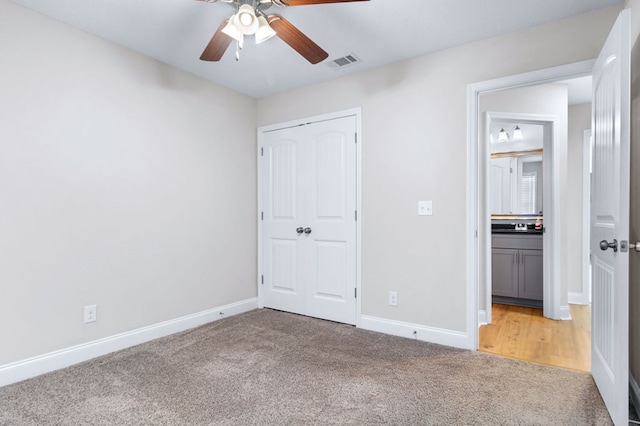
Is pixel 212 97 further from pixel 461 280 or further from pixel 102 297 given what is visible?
pixel 461 280

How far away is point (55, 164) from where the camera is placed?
95.3 inches

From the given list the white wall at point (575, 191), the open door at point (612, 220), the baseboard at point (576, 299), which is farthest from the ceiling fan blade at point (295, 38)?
the baseboard at point (576, 299)

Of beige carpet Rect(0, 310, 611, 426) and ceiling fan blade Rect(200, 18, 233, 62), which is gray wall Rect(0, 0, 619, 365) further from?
ceiling fan blade Rect(200, 18, 233, 62)

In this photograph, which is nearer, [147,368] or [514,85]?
[147,368]

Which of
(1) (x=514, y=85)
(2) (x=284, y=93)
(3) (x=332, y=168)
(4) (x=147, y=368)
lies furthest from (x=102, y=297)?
(1) (x=514, y=85)

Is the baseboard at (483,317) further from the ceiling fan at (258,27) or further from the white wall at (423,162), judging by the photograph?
the ceiling fan at (258,27)

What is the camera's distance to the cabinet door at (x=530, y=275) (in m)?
4.05

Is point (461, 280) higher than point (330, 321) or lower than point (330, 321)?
higher

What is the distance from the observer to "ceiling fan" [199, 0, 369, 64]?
189cm

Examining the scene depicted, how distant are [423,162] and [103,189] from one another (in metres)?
2.57

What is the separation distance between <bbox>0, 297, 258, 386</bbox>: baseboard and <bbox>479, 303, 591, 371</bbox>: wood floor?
2504mm

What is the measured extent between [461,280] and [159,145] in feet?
9.17

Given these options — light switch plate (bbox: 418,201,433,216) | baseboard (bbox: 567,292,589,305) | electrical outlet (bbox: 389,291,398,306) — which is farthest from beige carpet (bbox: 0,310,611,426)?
baseboard (bbox: 567,292,589,305)

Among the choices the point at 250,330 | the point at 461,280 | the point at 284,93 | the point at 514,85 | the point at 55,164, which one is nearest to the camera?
the point at 55,164
